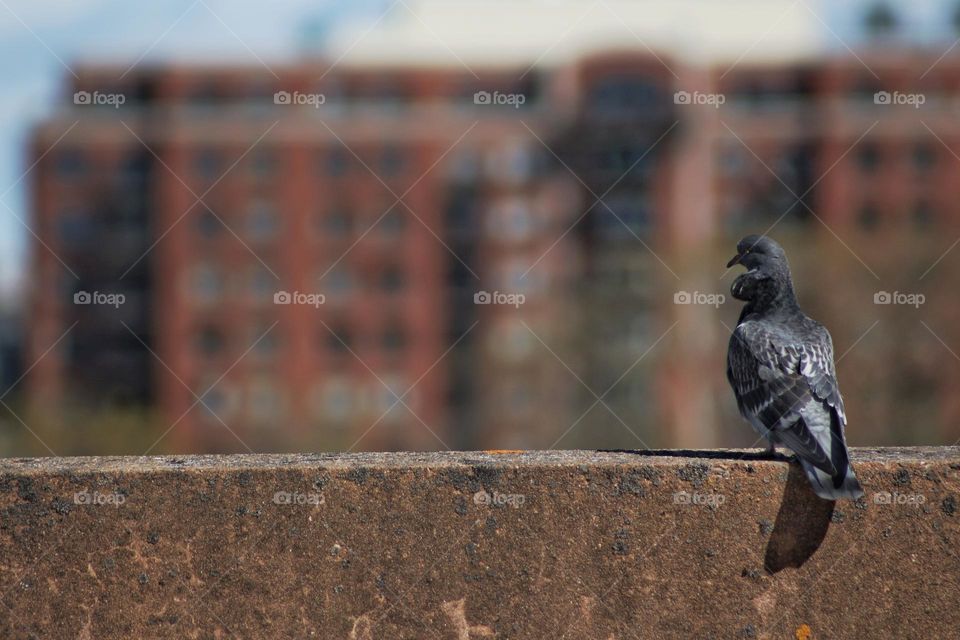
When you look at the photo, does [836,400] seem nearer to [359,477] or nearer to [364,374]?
[359,477]

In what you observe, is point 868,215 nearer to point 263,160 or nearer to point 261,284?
point 263,160

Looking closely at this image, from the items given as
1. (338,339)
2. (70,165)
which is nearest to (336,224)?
(338,339)

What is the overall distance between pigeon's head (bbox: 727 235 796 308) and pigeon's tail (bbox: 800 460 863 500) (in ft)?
4.41

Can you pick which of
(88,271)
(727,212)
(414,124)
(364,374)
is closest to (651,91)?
(727,212)

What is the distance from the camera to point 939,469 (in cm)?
402

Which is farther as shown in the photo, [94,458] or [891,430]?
[891,430]

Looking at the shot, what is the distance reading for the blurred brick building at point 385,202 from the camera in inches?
2761

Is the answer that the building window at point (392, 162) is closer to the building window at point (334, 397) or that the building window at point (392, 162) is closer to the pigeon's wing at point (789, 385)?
the building window at point (334, 397)

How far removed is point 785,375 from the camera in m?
4.72

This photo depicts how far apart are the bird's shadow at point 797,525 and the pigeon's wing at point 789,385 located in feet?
0.35

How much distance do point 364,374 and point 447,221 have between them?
1042cm

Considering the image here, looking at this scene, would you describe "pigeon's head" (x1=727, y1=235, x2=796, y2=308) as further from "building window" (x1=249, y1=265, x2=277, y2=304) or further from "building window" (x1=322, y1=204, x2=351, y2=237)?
"building window" (x1=249, y1=265, x2=277, y2=304)

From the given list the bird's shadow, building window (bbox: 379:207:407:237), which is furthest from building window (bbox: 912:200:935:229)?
the bird's shadow

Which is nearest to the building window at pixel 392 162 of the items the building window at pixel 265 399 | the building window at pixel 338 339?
the building window at pixel 338 339
